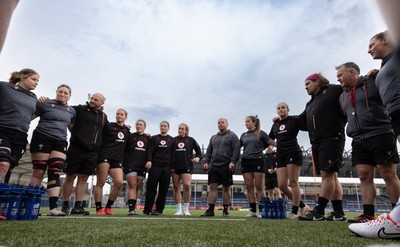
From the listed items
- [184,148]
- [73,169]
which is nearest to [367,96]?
[184,148]

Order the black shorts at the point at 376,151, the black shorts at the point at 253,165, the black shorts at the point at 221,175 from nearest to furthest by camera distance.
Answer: the black shorts at the point at 376,151, the black shorts at the point at 253,165, the black shorts at the point at 221,175

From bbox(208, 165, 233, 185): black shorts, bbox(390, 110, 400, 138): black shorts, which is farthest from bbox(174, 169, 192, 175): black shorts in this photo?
bbox(390, 110, 400, 138): black shorts

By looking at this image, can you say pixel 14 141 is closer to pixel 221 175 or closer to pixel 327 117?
pixel 221 175

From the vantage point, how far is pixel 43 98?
4938 millimetres

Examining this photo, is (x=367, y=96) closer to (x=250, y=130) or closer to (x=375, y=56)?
(x=375, y=56)

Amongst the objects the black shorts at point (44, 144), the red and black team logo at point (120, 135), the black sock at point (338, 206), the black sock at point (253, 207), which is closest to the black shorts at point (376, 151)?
the black sock at point (338, 206)

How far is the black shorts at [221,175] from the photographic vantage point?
7035 millimetres

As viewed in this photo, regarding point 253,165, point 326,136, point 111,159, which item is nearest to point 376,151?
point 326,136

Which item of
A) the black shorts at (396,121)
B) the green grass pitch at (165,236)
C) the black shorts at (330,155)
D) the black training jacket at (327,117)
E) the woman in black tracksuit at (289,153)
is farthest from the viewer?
the woman in black tracksuit at (289,153)

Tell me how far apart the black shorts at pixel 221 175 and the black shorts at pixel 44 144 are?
3.68 m

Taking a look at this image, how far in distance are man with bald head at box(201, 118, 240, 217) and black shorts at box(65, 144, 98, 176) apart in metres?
2.93

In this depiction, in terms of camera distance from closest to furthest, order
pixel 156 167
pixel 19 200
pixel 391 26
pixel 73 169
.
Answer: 1. pixel 391 26
2. pixel 19 200
3. pixel 73 169
4. pixel 156 167

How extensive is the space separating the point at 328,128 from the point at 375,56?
1.52 metres

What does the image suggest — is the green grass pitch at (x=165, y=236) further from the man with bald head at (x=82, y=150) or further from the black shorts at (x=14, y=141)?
the man with bald head at (x=82, y=150)
